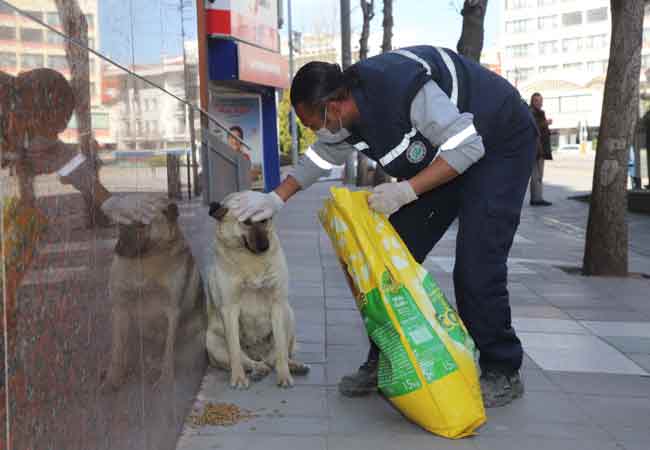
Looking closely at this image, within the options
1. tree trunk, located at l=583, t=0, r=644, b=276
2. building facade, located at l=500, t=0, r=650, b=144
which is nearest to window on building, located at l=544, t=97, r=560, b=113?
building facade, located at l=500, t=0, r=650, b=144

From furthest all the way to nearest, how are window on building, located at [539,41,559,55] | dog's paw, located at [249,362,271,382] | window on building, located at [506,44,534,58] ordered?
window on building, located at [506,44,534,58], window on building, located at [539,41,559,55], dog's paw, located at [249,362,271,382]

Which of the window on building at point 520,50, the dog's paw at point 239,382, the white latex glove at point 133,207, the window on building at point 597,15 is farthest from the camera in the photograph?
the window on building at point 520,50

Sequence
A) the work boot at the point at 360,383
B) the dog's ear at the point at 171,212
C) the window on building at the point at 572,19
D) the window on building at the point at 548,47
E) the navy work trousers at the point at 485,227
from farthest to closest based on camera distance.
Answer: the window on building at the point at 548,47
the window on building at the point at 572,19
the work boot at the point at 360,383
the navy work trousers at the point at 485,227
the dog's ear at the point at 171,212

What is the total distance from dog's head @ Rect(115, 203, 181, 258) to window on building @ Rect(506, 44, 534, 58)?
111298 millimetres

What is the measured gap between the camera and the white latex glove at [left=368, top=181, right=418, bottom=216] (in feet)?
12.5

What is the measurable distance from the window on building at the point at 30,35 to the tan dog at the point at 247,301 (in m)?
2.53

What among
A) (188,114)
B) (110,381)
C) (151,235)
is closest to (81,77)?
(110,381)

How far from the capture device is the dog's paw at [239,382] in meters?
4.46

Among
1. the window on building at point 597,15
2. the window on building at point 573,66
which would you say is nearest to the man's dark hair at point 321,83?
the window on building at point 597,15

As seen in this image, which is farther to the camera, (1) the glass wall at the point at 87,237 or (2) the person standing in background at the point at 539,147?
(2) the person standing in background at the point at 539,147

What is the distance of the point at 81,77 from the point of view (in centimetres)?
220

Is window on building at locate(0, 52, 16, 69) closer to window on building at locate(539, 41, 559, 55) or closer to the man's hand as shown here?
the man's hand

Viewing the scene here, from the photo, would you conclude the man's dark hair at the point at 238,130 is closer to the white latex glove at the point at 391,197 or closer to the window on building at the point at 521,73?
the white latex glove at the point at 391,197

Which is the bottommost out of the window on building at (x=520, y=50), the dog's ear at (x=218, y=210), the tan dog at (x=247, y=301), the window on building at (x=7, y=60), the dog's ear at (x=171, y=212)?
the tan dog at (x=247, y=301)
